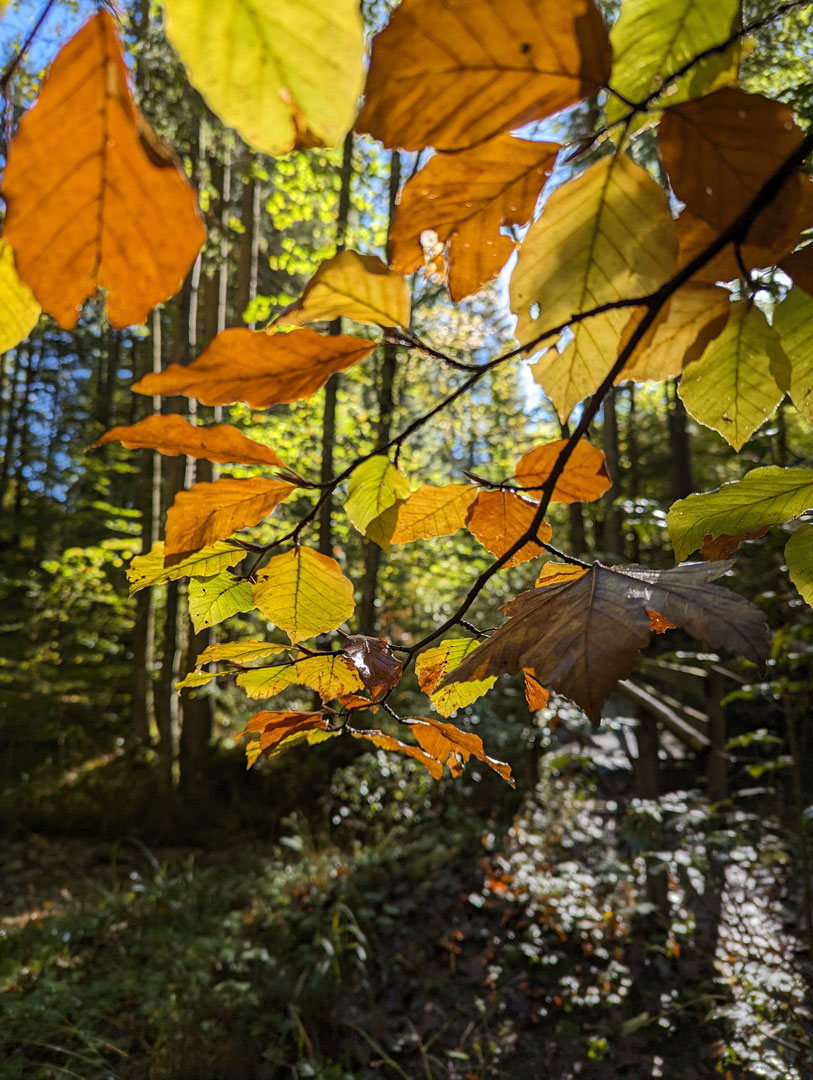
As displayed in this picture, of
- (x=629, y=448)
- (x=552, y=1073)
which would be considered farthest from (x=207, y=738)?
(x=629, y=448)

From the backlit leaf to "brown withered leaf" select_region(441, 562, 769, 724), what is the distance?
6.1 inches

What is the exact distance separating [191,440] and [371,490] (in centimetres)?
14

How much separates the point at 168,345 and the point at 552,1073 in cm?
799

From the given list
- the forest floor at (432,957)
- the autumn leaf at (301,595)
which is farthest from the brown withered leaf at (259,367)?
the forest floor at (432,957)

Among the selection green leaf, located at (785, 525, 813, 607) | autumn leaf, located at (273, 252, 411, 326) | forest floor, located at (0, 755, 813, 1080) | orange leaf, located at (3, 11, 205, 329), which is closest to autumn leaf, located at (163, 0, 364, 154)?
orange leaf, located at (3, 11, 205, 329)

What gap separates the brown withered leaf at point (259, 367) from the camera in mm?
294

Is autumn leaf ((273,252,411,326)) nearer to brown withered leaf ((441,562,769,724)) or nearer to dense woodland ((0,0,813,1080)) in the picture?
dense woodland ((0,0,813,1080))

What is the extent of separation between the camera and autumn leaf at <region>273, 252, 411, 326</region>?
12.8 inches

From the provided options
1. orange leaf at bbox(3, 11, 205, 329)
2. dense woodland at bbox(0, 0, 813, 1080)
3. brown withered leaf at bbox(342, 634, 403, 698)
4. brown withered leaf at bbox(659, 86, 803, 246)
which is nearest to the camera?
orange leaf at bbox(3, 11, 205, 329)

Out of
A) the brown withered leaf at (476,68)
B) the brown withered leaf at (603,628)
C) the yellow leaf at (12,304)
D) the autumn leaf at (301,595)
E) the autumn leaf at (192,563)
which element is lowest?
the brown withered leaf at (603,628)

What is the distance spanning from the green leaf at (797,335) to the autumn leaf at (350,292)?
252 mm

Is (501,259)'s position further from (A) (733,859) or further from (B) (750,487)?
(A) (733,859)

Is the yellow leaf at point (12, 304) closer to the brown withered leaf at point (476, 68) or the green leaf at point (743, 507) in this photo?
the brown withered leaf at point (476, 68)

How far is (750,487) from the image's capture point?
0.42 m
